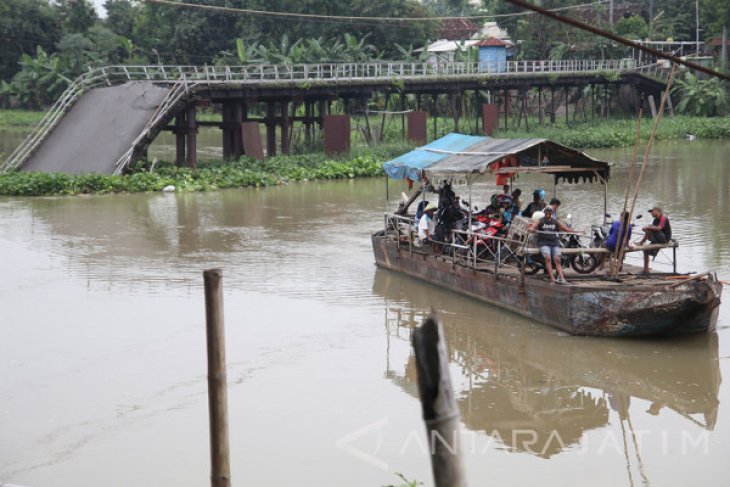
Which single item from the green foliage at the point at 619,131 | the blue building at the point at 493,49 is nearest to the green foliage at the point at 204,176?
the green foliage at the point at 619,131

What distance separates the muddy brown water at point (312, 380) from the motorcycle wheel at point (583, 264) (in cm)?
90

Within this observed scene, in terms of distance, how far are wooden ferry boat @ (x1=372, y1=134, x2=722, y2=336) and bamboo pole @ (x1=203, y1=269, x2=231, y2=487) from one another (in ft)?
20.4

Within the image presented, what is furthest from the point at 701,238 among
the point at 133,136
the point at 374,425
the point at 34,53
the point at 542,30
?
the point at 34,53

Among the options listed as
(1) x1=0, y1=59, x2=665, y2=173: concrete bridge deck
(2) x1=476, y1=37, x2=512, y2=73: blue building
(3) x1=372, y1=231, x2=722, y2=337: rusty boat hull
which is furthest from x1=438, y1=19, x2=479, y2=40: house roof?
(3) x1=372, y1=231, x2=722, y2=337: rusty boat hull

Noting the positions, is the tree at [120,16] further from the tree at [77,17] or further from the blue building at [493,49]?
the blue building at [493,49]

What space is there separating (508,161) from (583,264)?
1863 millimetres

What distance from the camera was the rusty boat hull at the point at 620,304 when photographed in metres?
12.3

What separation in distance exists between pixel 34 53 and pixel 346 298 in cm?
5150

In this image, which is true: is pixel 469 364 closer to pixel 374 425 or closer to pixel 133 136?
pixel 374 425

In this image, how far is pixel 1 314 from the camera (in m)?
15.3

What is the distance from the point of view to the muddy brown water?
966cm

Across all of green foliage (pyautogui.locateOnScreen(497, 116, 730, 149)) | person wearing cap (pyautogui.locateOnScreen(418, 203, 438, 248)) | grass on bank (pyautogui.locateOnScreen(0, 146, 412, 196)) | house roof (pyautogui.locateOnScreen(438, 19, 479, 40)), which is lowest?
person wearing cap (pyautogui.locateOnScreen(418, 203, 438, 248))

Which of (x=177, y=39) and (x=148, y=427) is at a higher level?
(x=177, y=39)

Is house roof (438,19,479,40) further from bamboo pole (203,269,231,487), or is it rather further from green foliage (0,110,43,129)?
bamboo pole (203,269,231,487)
